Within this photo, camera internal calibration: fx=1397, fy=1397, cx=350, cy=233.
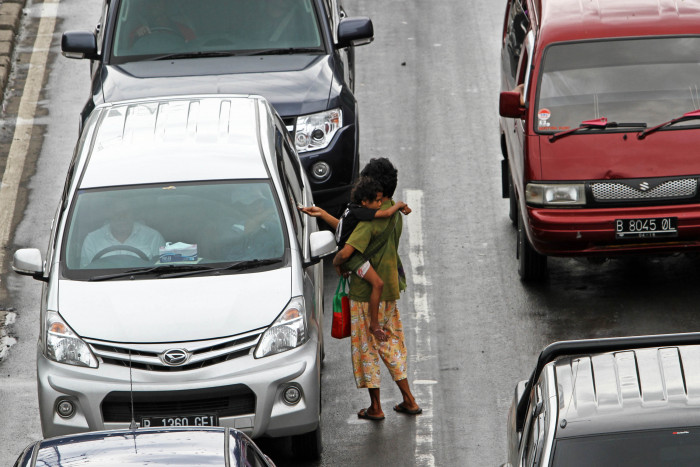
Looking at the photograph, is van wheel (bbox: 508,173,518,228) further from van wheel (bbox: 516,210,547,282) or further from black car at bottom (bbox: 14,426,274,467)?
black car at bottom (bbox: 14,426,274,467)

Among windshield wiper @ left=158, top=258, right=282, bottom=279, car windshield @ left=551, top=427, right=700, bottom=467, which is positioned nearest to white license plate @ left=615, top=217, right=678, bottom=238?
windshield wiper @ left=158, top=258, right=282, bottom=279

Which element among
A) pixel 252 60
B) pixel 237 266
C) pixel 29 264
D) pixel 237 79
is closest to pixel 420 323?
pixel 237 79

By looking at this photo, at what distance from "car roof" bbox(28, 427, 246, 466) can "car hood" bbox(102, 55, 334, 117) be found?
5618 millimetres

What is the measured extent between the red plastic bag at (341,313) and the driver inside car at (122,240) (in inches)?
47.7

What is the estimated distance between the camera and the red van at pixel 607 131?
33.7 feet

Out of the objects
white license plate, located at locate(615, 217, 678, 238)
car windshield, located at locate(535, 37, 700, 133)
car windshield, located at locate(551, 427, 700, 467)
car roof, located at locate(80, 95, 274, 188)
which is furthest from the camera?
car windshield, located at locate(535, 37, 700, 133)

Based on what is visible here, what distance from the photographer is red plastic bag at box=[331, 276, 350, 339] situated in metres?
8.98

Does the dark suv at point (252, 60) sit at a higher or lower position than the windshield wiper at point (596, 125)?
higher

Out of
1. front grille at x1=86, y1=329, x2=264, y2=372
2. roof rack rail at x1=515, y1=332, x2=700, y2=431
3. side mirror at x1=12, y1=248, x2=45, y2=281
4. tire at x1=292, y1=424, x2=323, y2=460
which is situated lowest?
tire at x1=292, y1=424, x2=323, y2=460

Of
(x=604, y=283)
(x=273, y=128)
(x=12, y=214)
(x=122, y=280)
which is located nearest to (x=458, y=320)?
A: (x=604, y=283)

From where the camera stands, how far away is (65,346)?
7957mm

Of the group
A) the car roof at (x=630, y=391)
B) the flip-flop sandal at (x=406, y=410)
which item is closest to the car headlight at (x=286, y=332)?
the flip-flop sandal at (x=406, y=410)

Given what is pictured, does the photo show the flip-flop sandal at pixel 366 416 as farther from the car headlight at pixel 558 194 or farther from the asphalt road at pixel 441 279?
the car headlight at pixel 558 194

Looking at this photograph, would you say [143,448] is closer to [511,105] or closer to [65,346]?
[65,346]
